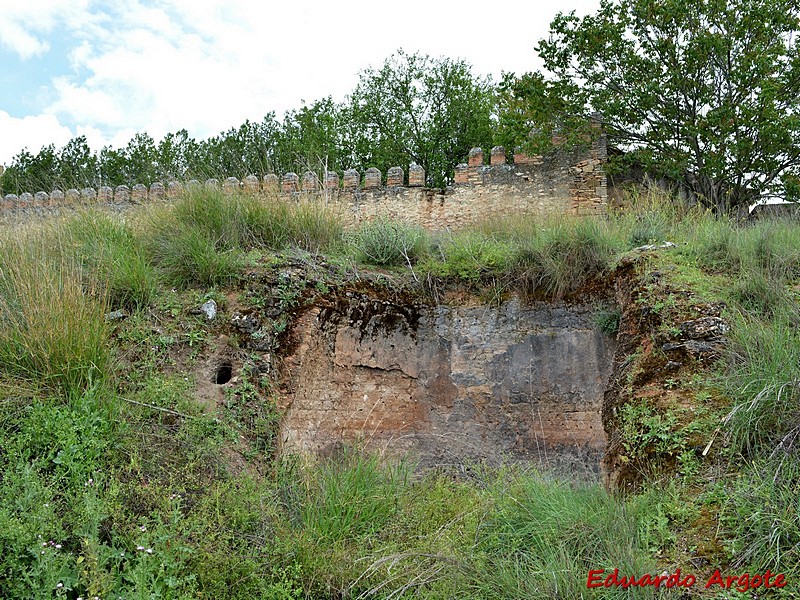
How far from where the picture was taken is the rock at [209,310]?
684 cm

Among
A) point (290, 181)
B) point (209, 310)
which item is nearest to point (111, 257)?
point (209, 310)

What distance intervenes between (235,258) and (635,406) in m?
4.50

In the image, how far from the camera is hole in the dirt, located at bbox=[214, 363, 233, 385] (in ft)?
21.6

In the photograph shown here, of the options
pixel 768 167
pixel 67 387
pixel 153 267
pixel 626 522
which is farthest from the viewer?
pixel 768 167

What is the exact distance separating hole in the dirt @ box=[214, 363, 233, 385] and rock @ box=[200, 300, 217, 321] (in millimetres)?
551

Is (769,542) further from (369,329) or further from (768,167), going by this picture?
(768,167)

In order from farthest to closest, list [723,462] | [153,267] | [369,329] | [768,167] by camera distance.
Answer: [768,167]
[369,329]
[153,267]
[723,462]

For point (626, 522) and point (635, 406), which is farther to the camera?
point (635, 406)

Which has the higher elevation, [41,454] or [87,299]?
[87,299]

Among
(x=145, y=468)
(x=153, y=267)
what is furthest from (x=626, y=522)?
(x=153, y=267)

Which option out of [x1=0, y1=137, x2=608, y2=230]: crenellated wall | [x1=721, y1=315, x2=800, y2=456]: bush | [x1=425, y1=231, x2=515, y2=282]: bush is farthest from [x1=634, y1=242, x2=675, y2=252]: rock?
[x1=0, y1=137, x2=608, y2=230]: crenellated wall

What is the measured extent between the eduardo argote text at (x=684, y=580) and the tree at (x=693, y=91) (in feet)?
28.1

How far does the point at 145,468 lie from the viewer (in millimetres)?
5035

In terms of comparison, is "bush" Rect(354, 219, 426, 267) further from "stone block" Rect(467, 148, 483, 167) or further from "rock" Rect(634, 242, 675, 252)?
"stone block" Rect(467, 148, 483, 167)
